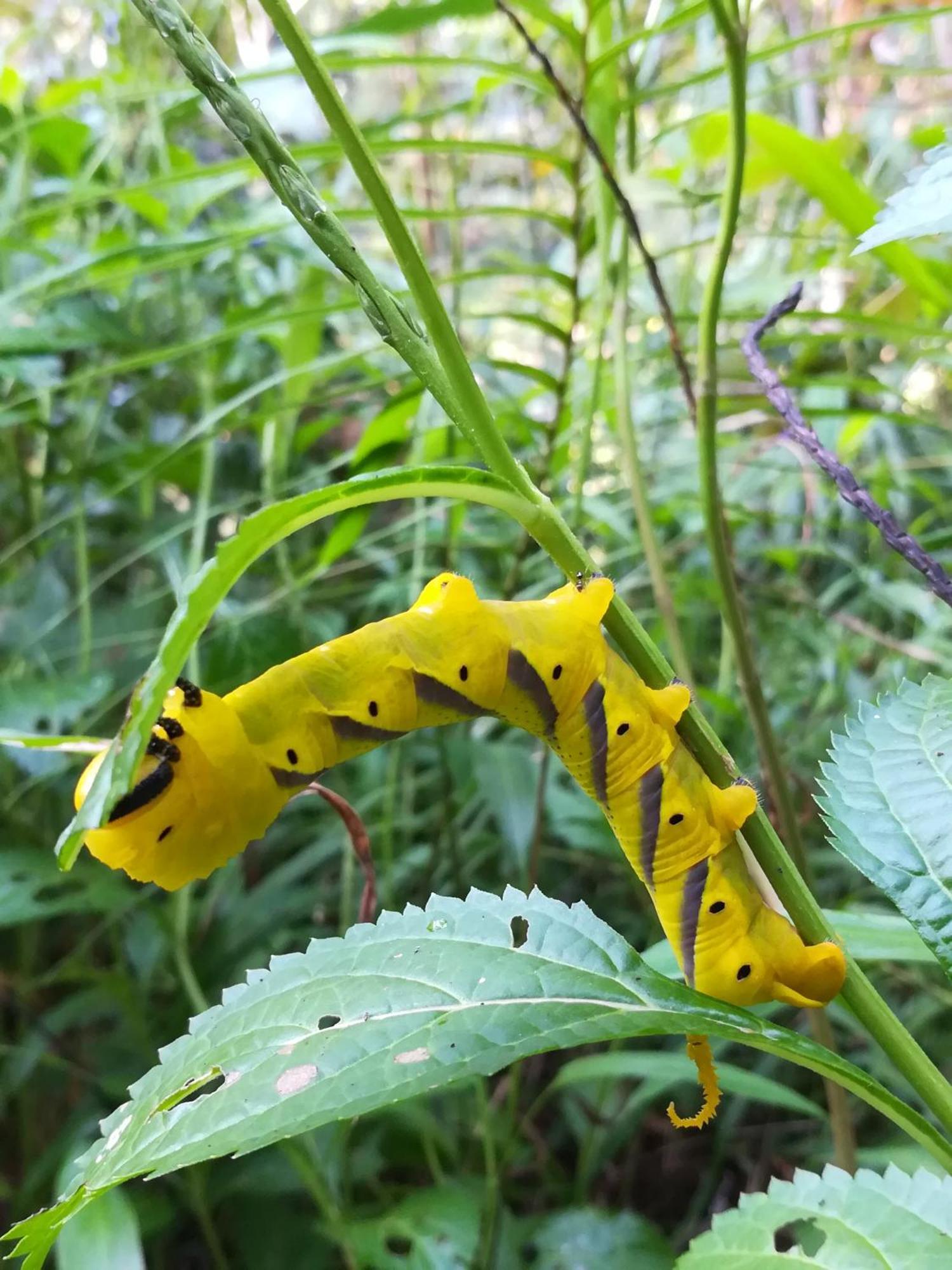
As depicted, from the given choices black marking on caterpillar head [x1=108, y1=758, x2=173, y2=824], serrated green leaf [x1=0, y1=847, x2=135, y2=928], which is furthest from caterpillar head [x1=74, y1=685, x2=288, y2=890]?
serrated green leaf [x1=0, y1=847, x2=135, y2=928]

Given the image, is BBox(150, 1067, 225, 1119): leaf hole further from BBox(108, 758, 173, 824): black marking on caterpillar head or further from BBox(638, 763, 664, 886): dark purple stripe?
BBox(638, 763, 664, 886): dark purple stripe

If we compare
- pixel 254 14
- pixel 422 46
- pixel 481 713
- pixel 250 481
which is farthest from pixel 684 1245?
pixel 254 14

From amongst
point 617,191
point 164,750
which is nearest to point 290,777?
point 164,750

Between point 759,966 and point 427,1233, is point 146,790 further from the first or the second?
point 427,1233

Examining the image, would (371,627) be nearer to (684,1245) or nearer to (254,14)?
(684,1245)

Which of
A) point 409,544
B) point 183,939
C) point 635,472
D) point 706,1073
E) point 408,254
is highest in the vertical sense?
point 408,254

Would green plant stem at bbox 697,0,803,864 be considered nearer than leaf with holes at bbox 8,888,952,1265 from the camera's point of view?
No

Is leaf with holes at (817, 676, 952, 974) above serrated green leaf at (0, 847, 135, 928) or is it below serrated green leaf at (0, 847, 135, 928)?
above

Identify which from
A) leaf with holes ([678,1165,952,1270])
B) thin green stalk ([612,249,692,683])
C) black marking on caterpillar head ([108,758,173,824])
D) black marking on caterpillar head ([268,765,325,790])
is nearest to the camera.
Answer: leaf with holes ([678,1165,952,1270])
